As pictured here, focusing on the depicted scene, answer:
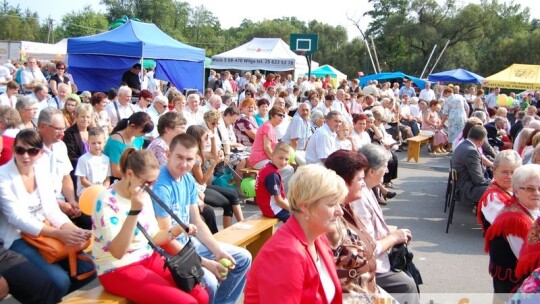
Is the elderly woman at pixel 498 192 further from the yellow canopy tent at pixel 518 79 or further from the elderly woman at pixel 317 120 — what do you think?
the yellow canopy tent at pixel 518 79

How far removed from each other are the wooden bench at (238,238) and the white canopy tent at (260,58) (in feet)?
69.5

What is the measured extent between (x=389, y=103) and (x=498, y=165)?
1005cm

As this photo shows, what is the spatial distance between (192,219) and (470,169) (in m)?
4.28

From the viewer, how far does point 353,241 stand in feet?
10.3

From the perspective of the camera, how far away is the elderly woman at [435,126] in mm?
14430

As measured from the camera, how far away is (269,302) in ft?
7.28

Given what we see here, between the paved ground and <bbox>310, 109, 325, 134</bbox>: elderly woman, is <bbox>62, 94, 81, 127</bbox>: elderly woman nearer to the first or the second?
the paved ground

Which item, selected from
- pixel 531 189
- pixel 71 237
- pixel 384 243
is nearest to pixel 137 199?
pixel 71 237

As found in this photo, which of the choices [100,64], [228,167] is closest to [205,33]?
[100,64]

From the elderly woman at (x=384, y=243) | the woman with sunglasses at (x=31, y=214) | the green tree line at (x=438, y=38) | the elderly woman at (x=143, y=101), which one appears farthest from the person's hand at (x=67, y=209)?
the green tree line at (x=438, y=38)

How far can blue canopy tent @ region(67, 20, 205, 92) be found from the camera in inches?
547

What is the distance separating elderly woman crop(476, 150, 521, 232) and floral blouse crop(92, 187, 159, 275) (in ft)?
8.93

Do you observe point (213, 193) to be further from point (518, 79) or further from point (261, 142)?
point (518, 79)

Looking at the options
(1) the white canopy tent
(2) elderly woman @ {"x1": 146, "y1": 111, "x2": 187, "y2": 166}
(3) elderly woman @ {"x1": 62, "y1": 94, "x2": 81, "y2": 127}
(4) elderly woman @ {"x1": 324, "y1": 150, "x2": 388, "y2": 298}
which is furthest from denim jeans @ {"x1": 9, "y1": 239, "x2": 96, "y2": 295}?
(1) the white canopy tent
